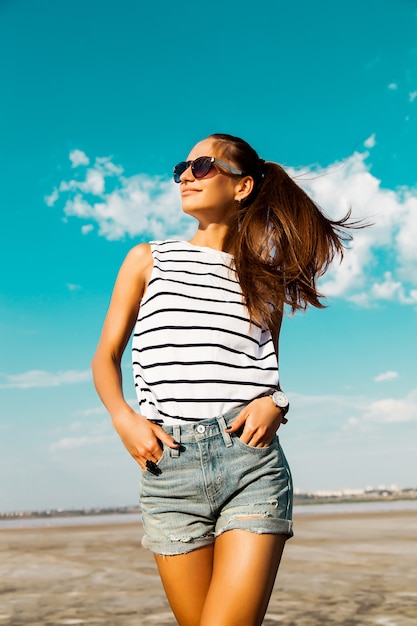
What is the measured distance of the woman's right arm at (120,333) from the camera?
2.77 meters

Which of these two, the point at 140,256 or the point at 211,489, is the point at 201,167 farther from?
the point at 211,489

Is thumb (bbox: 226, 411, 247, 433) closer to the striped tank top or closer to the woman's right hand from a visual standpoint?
the striped tank top

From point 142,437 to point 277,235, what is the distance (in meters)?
1.17

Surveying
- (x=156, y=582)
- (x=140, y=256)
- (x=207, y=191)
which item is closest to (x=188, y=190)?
(x=207, y=191)

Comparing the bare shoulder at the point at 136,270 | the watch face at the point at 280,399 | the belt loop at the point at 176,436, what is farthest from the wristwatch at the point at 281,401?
the bare shoulder at the point at 136,270

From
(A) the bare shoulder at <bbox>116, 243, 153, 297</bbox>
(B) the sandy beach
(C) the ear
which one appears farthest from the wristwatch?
(B) the sandy beach

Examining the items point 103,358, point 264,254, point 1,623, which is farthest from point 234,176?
point 1,623

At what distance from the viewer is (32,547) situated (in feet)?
36.3

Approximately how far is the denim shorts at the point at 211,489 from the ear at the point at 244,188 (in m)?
1.09

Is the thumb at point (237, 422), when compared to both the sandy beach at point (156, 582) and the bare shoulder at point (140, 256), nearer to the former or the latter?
the bare shoulder at point (140, 256)

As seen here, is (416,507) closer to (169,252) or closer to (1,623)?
(1,623)

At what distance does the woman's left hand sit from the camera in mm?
2637

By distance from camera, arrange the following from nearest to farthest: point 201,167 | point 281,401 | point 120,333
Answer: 1. point 281,401
2. point 120,333
3. point 201,167

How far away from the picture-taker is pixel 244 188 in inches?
A: 132
